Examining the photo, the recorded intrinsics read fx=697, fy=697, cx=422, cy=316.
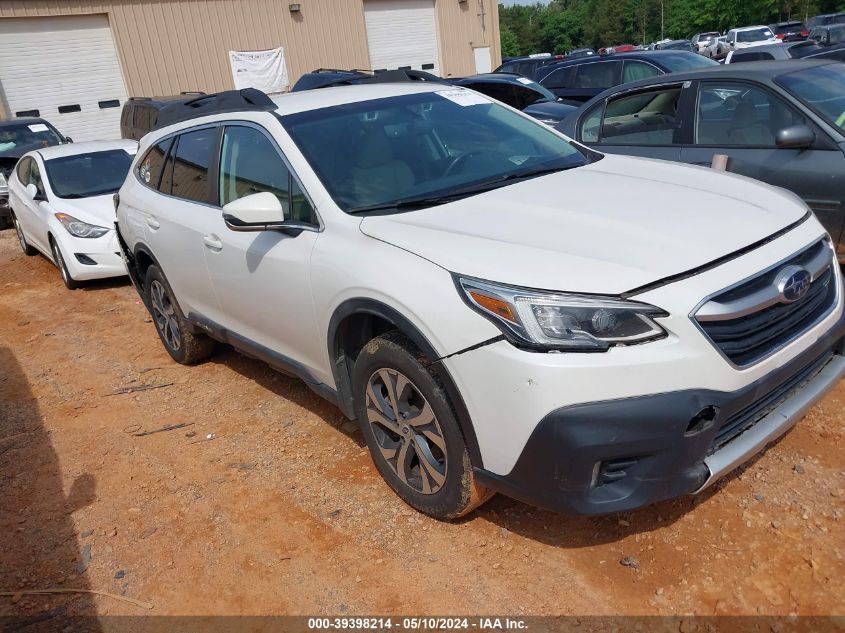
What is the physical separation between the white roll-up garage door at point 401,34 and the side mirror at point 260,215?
21501mm

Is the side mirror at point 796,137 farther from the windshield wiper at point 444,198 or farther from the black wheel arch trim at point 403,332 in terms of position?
the black wheel arch trim at point 403,332

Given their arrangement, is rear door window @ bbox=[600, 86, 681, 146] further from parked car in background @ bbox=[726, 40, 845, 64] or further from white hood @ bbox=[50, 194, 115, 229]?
parked car in background @ bbox=[726, 40, 845, 64]

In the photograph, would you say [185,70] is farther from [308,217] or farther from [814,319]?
[814,319]

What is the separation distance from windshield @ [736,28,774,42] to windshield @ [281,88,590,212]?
3298 cm

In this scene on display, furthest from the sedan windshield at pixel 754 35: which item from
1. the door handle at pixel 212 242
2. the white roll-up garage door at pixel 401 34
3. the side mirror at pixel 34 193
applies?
the door handle at pixel 212 242

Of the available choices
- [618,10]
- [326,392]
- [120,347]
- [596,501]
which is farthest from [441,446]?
[618,10]

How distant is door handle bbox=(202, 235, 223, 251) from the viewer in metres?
3.81

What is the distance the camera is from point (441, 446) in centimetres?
274

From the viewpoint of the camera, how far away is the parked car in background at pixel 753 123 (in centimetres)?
450

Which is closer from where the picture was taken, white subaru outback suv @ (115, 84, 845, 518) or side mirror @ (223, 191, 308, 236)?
white subaru outback suv @ (115, 84, 845, 518)

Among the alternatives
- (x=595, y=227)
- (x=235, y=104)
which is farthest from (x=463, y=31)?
(x=595, y=227)

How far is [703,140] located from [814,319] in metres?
2.85

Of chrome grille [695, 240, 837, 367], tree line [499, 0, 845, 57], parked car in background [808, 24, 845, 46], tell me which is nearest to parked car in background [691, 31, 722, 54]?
parked car in background [808, 24, 845, 46]

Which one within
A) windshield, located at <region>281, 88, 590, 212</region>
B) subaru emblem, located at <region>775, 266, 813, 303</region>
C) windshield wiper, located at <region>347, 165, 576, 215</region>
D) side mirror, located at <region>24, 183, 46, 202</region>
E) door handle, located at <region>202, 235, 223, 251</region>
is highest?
windshield, located at <region>281, 88, 590, 212</region>
